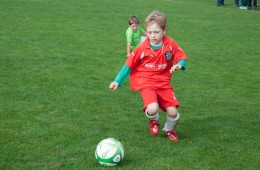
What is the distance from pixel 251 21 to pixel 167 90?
15042 mm

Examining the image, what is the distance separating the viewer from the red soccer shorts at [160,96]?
5.96 meters

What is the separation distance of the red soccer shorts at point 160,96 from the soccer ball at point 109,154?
107cm

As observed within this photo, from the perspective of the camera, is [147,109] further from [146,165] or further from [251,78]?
[251,78]

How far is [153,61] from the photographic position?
6.07 metres

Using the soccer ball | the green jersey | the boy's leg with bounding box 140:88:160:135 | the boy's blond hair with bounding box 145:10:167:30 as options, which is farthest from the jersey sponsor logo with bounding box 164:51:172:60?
the green jersey

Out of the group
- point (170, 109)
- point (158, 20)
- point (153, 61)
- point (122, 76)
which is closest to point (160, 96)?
A: point (170, 109)

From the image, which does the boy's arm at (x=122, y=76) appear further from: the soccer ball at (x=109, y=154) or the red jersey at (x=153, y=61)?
the soccer ball at (x=109, y=154)

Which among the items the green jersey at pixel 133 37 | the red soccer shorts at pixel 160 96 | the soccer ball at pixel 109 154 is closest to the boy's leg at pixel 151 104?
the red soccer shorts at pixel 160 96

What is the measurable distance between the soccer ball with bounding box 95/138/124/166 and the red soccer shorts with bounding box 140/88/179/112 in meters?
1.07

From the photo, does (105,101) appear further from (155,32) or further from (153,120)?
(155,32)

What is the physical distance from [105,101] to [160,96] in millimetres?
1810

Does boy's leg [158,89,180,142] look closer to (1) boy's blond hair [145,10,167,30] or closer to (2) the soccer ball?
(1) boy's blond hair [145,10,167,30]

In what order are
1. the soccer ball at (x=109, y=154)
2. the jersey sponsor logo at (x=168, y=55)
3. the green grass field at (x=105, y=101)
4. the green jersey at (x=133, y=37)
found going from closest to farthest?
the soccer ball at (x=109, y=154)
the green grass field at (x=105, y=101)
the jersey sponsor logo at (x=168, y=55)
the green jersey at (x=133, y=37)

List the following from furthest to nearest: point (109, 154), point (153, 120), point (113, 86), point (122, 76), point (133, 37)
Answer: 1. point (133, 37)
2. point (153, 120)
3. point (122, 76)
4. point (113, 86)
5. point (109, 154)
